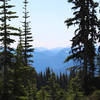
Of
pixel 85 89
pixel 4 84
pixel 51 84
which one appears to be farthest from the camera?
pixel 51 84

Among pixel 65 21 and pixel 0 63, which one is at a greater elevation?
pixel 65 21

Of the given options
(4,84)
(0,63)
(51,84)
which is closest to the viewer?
(4,84)

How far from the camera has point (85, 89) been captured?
19.0m

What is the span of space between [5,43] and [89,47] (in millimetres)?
9203

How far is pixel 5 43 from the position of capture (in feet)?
69.0

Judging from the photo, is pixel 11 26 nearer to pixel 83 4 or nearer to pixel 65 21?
pixel 65 21

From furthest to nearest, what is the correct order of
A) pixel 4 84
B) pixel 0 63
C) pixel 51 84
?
pixel 51 84 → pixel 0 63 → pixel 4 84

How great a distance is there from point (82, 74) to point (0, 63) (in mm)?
8941

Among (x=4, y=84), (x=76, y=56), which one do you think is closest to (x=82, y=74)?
(x=76, y=56)

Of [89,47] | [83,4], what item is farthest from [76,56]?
[83,4]

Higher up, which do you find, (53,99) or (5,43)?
(5,43)

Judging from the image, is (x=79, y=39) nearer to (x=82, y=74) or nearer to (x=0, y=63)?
(x=82, y=74)

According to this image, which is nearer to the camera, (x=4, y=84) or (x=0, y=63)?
(x=4, y=84)

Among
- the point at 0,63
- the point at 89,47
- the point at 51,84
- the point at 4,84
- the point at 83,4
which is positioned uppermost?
the point at 83,4
